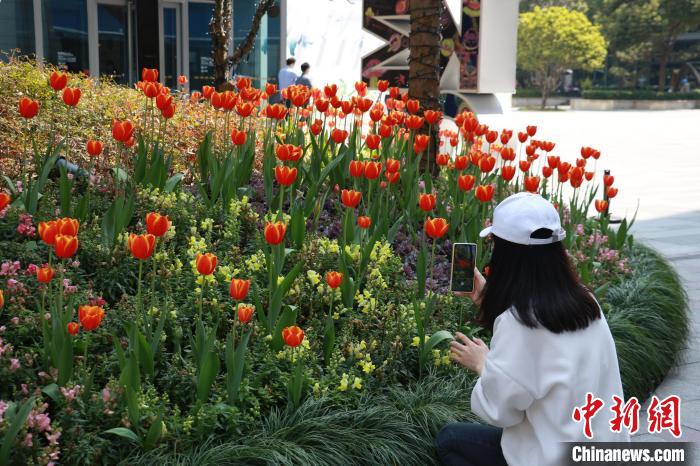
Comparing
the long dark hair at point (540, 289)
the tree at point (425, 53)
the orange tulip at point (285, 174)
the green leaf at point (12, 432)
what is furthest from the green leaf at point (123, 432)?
the tree at point (425, 53)

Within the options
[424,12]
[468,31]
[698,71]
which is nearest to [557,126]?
[468,31]

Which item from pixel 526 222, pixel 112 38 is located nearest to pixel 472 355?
pixel 526 222

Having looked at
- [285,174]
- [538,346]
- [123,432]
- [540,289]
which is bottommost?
[123,432]

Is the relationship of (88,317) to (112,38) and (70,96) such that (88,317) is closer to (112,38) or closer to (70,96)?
(70,96)

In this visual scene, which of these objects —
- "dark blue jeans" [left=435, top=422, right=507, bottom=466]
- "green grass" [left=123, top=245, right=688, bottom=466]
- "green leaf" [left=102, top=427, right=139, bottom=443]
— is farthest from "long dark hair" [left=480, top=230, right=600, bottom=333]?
"green leaf" [left=102, top=427, right=139, bottom=443]

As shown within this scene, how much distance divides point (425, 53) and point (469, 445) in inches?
169

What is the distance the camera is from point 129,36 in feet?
52.2

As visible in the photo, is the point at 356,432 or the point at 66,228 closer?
the point at 66,228

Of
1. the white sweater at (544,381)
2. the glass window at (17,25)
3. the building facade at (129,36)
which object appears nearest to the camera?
the white sweater at (544,381)

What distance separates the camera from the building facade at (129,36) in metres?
14.1

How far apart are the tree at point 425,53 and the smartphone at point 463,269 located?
3.28 meters

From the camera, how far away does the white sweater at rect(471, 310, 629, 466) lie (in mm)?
2439

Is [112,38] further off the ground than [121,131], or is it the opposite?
[112,38]

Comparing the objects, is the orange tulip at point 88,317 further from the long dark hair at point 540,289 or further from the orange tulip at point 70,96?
the orange tulip at point 70,96
